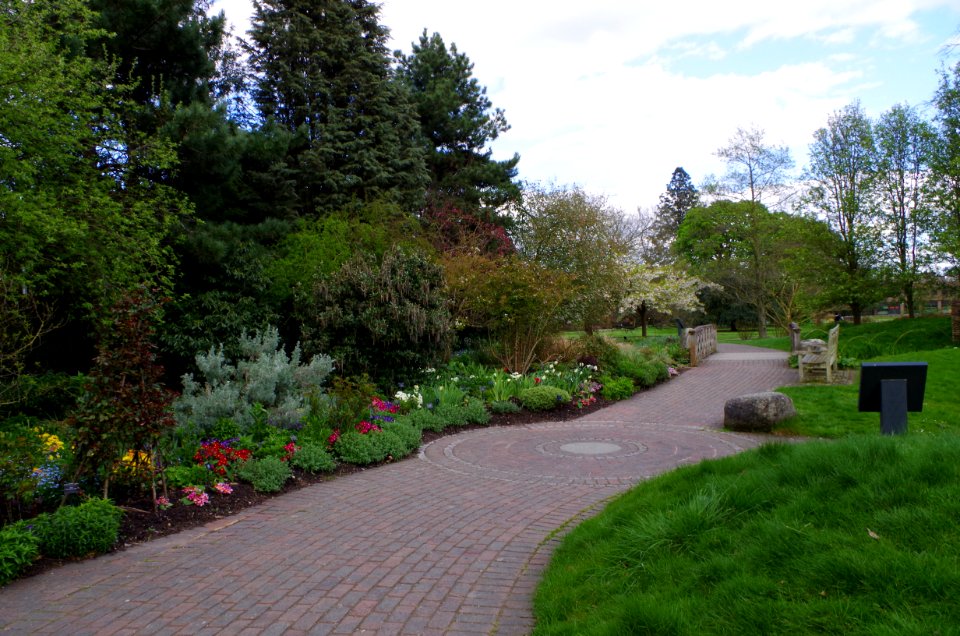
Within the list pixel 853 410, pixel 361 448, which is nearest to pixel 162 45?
pixel 361 448

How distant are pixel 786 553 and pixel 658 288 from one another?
28.3 metres

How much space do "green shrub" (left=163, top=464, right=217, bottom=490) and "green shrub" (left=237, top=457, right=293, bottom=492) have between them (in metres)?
0.32

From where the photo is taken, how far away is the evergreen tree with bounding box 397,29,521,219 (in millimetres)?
26547

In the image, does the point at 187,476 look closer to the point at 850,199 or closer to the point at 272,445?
the point at 272,445

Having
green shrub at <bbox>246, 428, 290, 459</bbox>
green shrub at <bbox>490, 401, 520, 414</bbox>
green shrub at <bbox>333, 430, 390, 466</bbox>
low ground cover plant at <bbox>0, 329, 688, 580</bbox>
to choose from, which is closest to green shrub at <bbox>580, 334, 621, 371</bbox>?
low ground cover plant at <bbox>0, 329, 688, 580</bbox>

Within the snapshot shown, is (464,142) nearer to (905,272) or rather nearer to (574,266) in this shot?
(574,266)

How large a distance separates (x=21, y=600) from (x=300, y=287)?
974 centimetres

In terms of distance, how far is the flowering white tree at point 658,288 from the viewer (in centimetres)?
2889

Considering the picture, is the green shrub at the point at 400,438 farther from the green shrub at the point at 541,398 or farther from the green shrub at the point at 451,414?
the green shrub at the point at 541,398

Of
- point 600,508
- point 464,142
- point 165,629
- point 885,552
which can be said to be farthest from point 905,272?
point 165,629

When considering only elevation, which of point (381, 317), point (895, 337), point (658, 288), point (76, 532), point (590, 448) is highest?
point (658, 288)

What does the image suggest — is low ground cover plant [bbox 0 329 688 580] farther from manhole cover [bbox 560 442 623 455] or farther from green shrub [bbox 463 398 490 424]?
manhole cover [bbox 560 442 623 455]

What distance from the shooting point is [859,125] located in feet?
80.9

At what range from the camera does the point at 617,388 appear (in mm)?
13219
